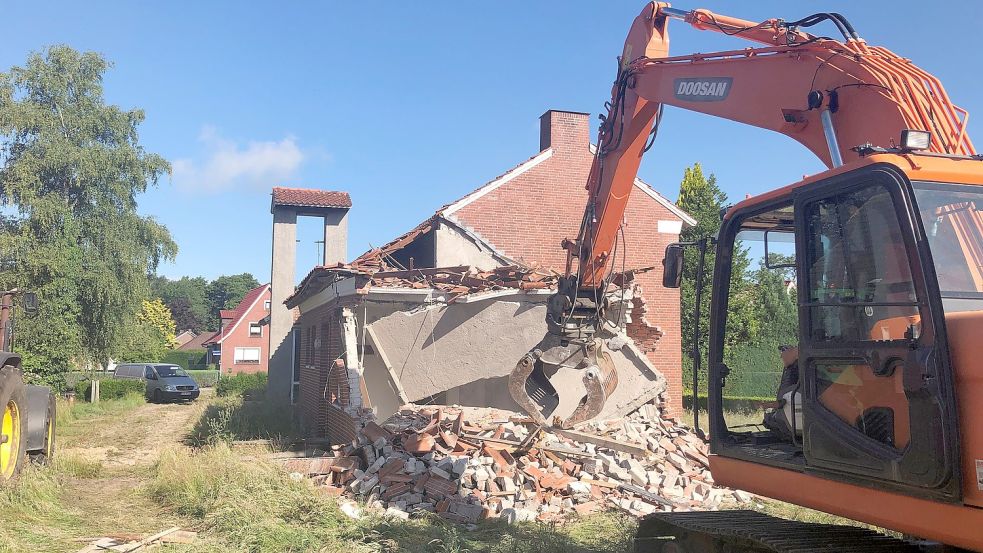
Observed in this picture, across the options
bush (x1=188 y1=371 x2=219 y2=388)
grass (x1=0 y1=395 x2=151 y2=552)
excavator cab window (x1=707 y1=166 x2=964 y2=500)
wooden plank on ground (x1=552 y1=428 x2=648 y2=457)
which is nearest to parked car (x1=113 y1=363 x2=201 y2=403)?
bush (x1=188 y1=371 x2=219 y2=388)

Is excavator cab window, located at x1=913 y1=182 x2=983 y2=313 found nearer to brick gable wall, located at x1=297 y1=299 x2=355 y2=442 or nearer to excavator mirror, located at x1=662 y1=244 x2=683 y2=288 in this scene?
excavator mirror, located at x1=662 y1=244 x2=683 y2=288

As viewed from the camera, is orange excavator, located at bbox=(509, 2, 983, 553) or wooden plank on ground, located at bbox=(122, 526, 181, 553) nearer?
orange excavator, located at bbox=(509, 2, 983, 553)

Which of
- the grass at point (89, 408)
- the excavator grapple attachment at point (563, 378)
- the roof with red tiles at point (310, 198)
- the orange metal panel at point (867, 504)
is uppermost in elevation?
the roof with red tiles at point (310, 198)

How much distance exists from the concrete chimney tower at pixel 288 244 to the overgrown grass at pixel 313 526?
571 inches

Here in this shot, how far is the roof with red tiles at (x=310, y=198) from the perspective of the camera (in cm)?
2398

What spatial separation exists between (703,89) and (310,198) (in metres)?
19.9

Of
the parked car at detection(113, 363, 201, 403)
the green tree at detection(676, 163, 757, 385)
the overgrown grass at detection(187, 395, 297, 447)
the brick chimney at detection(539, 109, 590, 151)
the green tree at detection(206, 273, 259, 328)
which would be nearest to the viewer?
the overgrown grass at detection(187, 395, 297, 447)

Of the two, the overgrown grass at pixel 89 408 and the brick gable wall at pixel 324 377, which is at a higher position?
the brick gable wall at pixel 324 377

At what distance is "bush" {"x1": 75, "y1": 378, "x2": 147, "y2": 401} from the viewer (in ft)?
92.9

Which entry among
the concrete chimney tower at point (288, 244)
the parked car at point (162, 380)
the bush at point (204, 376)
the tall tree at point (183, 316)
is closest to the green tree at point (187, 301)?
the tall tree at point (183, 316)

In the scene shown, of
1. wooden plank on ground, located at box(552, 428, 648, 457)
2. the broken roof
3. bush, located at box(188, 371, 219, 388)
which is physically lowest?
bush, located at box(188, 371, 219, 388)

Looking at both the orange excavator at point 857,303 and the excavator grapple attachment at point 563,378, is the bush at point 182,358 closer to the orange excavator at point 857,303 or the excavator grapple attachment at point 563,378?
the excavator grapple attachment at point 563,378

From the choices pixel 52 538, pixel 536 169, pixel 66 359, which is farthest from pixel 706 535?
pixel 66 359

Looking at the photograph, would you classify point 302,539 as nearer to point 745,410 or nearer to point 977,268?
point 745,410
